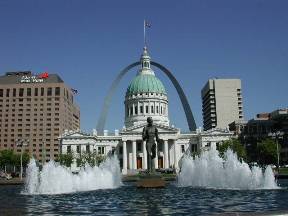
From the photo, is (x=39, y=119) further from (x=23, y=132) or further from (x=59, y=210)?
(x=59, y=210)

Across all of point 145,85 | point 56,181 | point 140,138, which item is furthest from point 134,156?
point 56,181

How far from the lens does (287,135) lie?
137 m

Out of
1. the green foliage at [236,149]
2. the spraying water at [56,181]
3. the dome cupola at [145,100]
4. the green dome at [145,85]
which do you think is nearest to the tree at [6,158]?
the dome cupola at [145,100]

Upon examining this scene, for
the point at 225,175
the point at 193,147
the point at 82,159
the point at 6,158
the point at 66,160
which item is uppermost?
the point at 193,147

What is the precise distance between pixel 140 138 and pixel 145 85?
23.9 m

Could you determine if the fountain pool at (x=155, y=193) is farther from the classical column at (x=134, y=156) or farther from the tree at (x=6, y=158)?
the tree at (x=6, y=158)

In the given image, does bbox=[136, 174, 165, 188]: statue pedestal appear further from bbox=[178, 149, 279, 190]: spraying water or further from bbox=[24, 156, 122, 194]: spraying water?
bbox=[24, 156, 122, 194]: spraying water

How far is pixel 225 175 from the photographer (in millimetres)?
45781

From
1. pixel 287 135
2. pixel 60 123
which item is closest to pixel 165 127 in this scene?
pixel 287 135

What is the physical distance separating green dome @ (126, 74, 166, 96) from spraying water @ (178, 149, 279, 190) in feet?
325

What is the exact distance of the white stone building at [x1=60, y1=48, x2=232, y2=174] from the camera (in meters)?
136

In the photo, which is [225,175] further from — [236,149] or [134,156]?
[134,156]

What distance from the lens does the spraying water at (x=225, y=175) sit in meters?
42.5

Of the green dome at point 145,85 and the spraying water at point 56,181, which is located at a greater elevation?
the green dome at point 145,85
